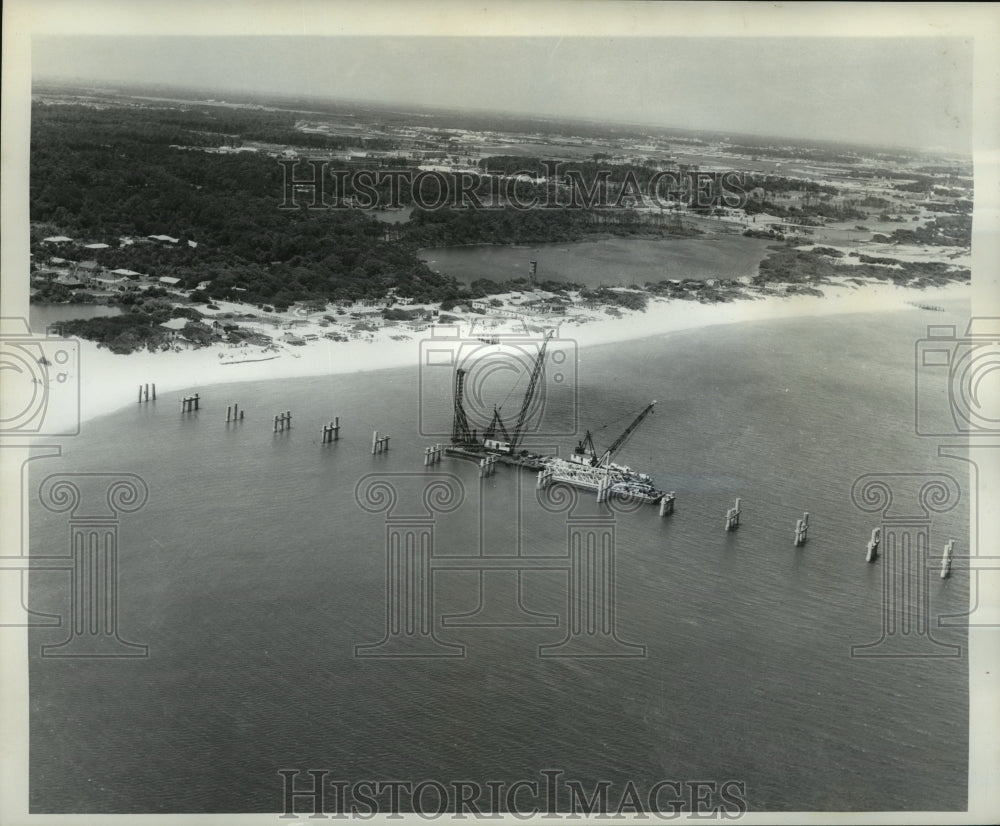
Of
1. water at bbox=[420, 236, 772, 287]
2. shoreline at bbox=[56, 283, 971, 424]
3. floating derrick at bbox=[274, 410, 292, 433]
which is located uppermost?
water at bbox=[420, 236, 772, 287]


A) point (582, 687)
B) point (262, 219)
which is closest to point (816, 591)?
point (582, 687)

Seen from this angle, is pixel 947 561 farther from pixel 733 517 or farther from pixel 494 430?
pixel 494 430

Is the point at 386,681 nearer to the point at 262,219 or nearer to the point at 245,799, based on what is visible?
the point at 245,799

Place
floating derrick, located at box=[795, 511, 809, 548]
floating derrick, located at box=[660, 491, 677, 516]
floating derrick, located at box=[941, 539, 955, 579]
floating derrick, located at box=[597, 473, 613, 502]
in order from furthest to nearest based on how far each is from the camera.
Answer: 1. floating derrick, located at box=[597, 473, 613, 502]
2. floating derrick, located at box=[660, 491, 677, 516]
3. floating derrick, located at box=[795, 511, 809, 548]
4. floating derrick, located at box=[941, 539, 955, 579]

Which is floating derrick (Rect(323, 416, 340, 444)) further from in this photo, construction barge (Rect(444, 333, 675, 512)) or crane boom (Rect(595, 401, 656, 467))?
crane boom (Rect(595, 401, 656, 467))

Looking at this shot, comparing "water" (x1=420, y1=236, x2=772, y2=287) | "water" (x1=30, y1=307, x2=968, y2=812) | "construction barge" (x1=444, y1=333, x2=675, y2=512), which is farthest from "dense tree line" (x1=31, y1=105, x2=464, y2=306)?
"construction barge" (x1=444, y1=333, x2=675, y2=512)

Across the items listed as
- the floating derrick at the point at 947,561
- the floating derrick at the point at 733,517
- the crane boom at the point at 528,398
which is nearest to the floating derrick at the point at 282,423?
the crane boom at the point at 528,398

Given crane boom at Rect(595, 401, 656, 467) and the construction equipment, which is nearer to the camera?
crane boom at Rect(595, 401, 656, 467)
